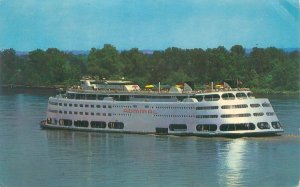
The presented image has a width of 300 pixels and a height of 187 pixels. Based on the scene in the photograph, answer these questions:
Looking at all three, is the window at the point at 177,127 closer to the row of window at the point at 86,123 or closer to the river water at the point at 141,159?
the river water at the point at 141,159

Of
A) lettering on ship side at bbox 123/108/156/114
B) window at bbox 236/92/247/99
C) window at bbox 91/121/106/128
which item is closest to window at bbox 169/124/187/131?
lettering on ship side at bbox 123/108/156/114

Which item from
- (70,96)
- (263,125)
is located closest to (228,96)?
(263,125)

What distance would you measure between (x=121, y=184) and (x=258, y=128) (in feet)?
18.0

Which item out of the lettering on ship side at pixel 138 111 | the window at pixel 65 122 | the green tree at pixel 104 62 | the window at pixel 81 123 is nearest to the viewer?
the lettering on ship side at pixel 138 111

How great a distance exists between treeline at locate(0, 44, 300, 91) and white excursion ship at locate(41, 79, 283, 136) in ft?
41.5

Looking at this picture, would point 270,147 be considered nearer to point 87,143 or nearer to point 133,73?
point 87,143

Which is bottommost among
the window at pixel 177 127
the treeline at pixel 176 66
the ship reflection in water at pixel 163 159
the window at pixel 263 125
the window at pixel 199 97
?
the ship reflection in water at pixel 163 159

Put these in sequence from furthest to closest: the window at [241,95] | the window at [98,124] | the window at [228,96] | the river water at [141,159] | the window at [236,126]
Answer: the window at [98,124], the window at [241,95], the window at [228,96], the window at [236,126], the river water at [141,159]

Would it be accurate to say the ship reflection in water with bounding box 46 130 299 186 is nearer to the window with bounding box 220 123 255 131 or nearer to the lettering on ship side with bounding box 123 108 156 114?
the window with bounding box 220 123 255 131

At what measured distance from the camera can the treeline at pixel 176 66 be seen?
3294 cm

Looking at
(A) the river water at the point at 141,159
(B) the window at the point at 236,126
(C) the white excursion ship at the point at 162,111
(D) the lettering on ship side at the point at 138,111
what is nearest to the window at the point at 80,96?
(C) the white excursion ship at the point at 162,111

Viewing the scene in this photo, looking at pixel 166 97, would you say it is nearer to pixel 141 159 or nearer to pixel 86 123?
pixel 86 123

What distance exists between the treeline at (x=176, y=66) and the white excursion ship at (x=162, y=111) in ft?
41.5

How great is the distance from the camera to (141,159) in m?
15.1
